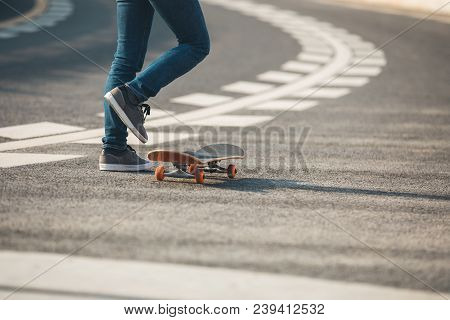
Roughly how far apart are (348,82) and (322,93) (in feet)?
4.29

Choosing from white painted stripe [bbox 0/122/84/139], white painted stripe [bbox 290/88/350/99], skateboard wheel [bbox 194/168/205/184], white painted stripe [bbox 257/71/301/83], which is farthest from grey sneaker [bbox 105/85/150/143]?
white painted stripe [bbox 257/71/301/83]

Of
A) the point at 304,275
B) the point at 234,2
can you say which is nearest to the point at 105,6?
the point at 234,2

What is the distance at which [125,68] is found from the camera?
6.42 meters

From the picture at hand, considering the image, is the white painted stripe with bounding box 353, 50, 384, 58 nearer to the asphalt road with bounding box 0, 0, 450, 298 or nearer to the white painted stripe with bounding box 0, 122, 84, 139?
the asphalt road with bounding box 0, 0, 450, 298

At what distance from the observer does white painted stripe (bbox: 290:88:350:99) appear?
38.7ft

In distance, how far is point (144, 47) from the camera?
21.3 ft

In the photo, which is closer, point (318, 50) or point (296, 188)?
point (296, 188)

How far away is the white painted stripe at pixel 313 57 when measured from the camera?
15633mm

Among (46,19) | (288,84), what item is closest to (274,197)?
(288,84)

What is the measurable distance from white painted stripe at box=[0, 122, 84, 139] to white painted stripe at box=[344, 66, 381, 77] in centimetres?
646

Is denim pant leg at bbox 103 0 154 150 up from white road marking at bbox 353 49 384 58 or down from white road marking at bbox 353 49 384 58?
down

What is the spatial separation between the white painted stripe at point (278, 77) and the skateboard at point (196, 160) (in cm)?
690

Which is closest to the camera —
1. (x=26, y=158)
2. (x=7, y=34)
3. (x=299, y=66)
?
(x=26, y=158)

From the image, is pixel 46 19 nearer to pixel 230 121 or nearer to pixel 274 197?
pixel 230 121
